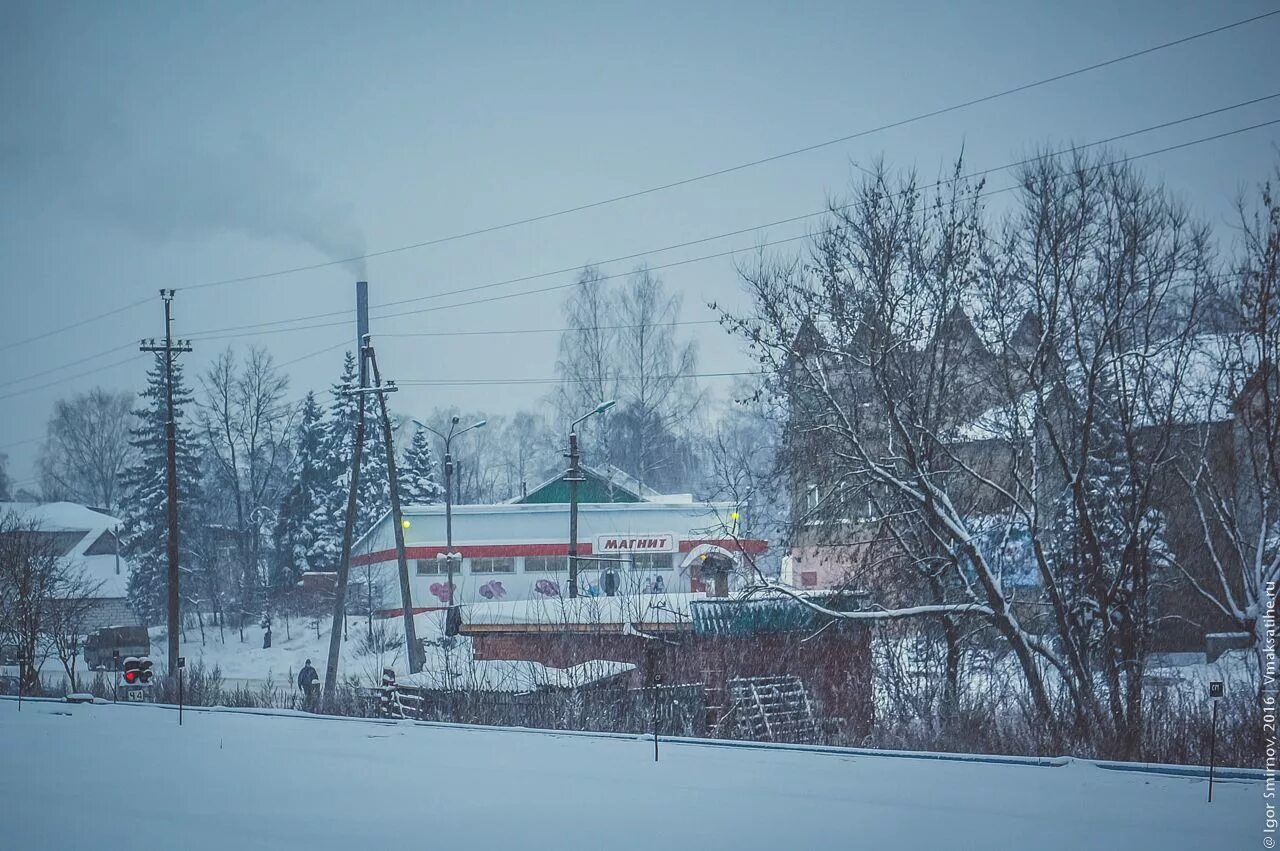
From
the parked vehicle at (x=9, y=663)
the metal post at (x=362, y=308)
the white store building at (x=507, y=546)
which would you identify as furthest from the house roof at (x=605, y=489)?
the parked vehicle at (x=9, y=663)

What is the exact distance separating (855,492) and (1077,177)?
504 cm

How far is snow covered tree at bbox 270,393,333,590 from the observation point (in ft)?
158

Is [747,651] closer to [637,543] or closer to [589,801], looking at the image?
[589,801]

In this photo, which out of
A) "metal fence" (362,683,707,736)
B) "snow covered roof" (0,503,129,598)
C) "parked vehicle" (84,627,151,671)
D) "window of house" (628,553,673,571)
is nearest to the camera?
"metal fence" (362,683,707,736)

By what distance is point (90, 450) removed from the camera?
222ft

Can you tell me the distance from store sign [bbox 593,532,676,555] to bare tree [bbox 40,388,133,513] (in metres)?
36.8

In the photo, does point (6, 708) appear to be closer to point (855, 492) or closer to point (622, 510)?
point (855, 492)

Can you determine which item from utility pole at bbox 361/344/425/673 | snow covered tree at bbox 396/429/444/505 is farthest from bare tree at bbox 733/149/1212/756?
snow covered tree at bbox 396/429/444/505

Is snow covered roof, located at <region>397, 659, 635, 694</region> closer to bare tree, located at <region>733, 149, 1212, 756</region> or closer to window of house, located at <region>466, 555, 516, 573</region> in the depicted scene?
bare tree, located at <region>733, 149, 1212, 756</region>

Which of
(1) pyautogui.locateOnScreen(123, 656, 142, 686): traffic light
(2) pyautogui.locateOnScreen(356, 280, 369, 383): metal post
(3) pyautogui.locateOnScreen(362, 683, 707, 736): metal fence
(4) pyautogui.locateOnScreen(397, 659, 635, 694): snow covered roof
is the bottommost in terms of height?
(3) pyautogui.locateOnScreen(362, 683, 707, 736): metal fence

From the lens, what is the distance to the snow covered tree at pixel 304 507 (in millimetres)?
48125

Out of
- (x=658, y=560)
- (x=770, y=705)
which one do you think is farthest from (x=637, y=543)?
(x=770, y=705)

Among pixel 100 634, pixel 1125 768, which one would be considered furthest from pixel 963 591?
pixel 100 634

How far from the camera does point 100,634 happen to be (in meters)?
36.4
